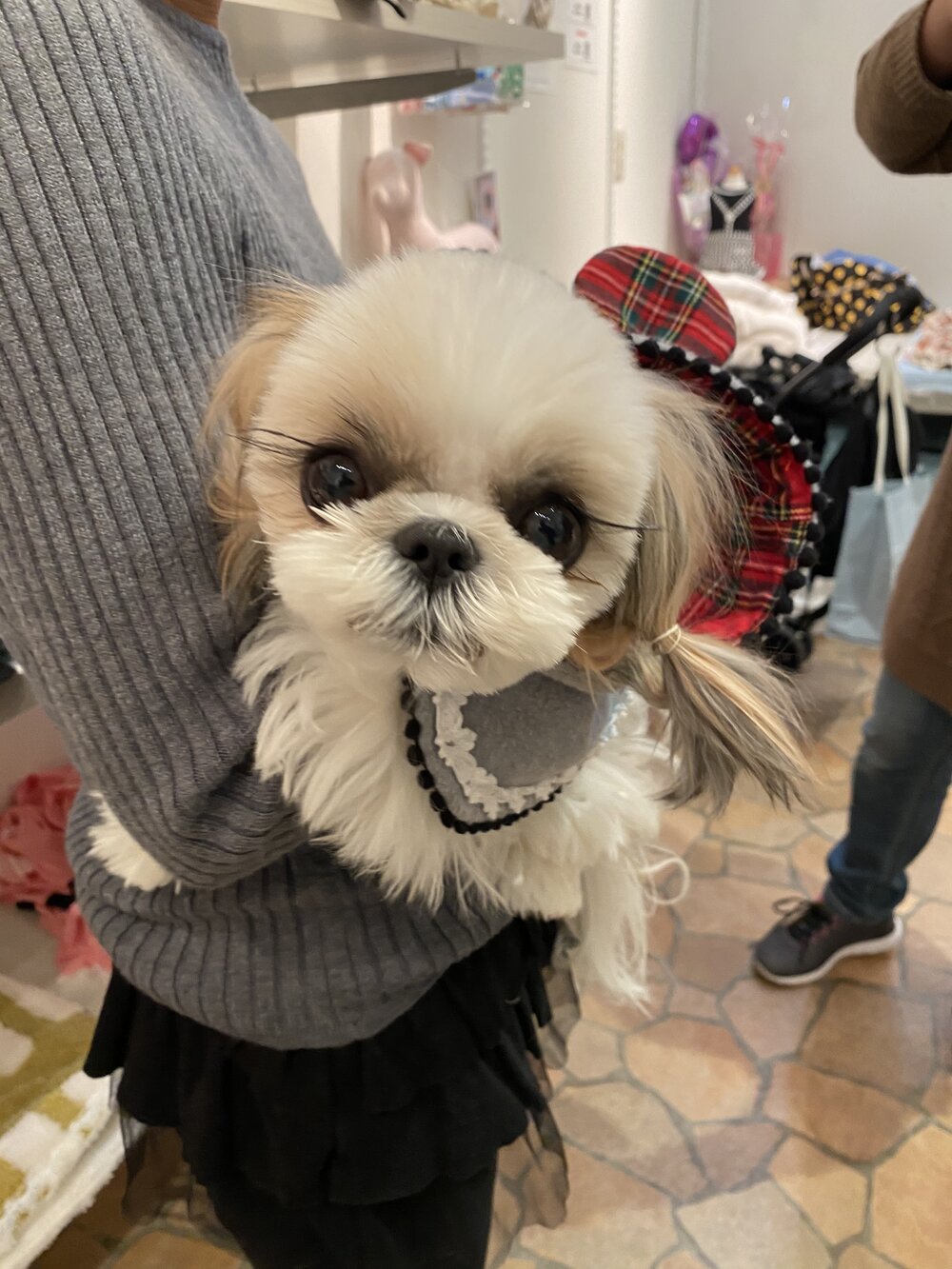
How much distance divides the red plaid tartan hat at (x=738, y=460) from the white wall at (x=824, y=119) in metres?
3.30

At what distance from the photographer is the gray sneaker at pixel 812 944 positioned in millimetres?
1502

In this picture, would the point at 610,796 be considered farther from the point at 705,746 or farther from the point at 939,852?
the point at 939,852

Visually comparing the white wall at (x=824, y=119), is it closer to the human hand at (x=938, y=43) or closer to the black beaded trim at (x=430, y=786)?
the human hand at (x=938, y=43)

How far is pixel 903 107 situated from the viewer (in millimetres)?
980

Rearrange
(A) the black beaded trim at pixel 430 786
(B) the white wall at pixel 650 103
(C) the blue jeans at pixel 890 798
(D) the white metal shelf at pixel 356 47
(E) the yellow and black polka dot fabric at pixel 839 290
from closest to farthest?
(A) the black beaded trim at pixel 430 786
(D) the white metal shelf at pixel 356 47
(C) the blue jeans at pixel 890 798
(E) the yellow and black polka dot fabric at pixel 839 290
(B) the white wall at pixel 650 103

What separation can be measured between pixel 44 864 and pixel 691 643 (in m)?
0.96

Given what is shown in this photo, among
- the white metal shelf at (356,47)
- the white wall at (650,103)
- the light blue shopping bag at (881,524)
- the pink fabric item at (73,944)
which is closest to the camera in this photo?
the white metal shelf at (356,47)

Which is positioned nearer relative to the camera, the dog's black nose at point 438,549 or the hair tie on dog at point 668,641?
the dog's black nose at point 438,549

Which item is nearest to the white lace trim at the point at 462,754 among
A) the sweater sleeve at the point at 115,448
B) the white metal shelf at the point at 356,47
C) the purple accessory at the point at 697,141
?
the sweater sleeve at the point at 115,448

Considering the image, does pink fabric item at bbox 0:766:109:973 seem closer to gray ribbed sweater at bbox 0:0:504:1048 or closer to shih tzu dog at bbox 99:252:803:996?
gray ribbed sweater at bbox 0:0:504:1048

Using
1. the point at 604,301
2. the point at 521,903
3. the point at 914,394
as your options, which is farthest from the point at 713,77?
the point at 521,903

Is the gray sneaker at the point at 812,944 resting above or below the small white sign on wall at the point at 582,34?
below

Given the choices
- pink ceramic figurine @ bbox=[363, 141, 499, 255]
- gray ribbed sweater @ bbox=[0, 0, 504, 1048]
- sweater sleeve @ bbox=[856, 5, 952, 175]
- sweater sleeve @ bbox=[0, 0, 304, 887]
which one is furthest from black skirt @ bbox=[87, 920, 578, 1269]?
pink ceramic figurine @ bbox=[363, 141, 499, 255]

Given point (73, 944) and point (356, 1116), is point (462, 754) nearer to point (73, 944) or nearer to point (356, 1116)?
point (356, 1116)
